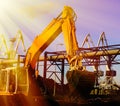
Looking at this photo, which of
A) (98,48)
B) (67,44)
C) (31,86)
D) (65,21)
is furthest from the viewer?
(98,48)

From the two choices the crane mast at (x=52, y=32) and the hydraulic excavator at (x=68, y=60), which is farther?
the crane mast at (x=52, y=32)

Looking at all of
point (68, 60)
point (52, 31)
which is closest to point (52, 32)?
point (52, 31)

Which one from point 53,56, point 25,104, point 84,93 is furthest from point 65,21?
point 53,56

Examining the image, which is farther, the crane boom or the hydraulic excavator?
the crane boom

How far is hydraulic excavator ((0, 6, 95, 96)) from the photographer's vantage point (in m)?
19.8

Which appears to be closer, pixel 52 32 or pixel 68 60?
pixel 68 60

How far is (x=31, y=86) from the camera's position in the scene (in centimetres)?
2105

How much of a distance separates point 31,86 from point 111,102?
5.60 meters

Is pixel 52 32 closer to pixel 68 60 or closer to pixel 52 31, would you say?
pixel 52 31

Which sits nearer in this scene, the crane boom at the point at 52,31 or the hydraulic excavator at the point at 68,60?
the hydraulic excavator at the point at 68,60

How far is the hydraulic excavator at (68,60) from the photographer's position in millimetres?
19844

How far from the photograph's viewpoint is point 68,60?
74.6 ft

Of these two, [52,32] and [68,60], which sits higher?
[52,32]

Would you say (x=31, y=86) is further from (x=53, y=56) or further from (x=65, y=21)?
(x=53, y=56)
